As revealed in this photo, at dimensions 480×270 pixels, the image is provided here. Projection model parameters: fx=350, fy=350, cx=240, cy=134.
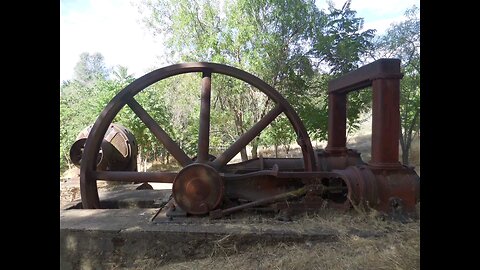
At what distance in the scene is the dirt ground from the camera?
325 cm

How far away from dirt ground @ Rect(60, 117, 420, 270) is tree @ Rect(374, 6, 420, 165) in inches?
231

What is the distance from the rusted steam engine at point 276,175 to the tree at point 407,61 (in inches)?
191

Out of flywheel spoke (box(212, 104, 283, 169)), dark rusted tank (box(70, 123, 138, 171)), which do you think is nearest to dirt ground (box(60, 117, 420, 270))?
flywheel spoke (box(212, 104, 283, 169))

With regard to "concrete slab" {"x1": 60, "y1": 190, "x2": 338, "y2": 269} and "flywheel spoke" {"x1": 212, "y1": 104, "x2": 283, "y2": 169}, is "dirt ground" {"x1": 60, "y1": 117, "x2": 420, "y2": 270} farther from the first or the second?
"flywheel spoke" {"x1": 212, "y1": 104, "x2": 283, "y2": 169}

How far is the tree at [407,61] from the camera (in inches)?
359

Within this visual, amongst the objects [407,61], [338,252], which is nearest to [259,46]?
[407,61]

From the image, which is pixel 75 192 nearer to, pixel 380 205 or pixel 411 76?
pixel 380 205

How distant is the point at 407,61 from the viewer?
373 inches

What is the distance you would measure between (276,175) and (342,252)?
4.04 feet

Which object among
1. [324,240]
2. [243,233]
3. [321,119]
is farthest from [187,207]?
[321,119]

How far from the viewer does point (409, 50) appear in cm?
977

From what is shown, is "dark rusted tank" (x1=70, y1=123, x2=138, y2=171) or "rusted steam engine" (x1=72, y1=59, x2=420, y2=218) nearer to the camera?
"rusted steam engine" (x1=72, y1=59, x2=420, y2=218)

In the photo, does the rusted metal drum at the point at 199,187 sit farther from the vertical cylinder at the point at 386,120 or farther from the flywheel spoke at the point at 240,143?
the vertical cylinder at the point at 386,120

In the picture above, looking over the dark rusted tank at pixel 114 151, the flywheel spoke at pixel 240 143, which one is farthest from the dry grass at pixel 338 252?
the dark rusted tank at pixel 114 151
